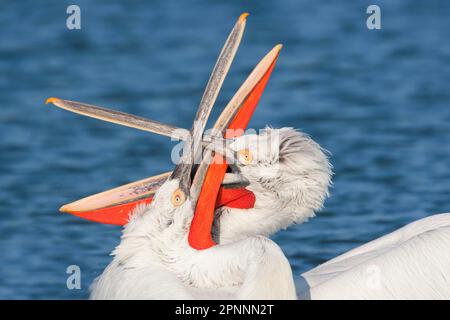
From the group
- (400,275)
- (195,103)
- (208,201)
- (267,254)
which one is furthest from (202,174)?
(195,103)

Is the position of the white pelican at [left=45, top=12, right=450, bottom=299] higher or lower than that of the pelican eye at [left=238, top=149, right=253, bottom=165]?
lower

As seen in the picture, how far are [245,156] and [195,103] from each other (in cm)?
500

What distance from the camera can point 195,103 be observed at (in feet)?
38.4

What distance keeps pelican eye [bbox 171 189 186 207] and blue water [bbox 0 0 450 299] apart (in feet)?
5.43

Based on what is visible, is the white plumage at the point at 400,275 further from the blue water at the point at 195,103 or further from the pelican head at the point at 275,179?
the blue water at the point at 195,103

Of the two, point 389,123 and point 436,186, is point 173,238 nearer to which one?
point 436,186

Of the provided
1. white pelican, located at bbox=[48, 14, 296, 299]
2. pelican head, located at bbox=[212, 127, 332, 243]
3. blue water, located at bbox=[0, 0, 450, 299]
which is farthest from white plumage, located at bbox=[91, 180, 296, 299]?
blue water, located at bbox=[0, 0, 450, 299]

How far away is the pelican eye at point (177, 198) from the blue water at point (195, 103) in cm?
165

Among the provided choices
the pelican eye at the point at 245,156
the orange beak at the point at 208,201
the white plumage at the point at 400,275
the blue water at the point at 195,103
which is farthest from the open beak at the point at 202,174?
the blue water at the point at 195,103

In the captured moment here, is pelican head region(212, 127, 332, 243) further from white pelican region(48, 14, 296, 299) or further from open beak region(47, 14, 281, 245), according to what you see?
white pelican region(48, 14, 296, 299)

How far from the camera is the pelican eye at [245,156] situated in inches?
266

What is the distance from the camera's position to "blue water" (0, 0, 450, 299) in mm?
8898

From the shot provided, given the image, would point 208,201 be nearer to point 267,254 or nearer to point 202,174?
point 202,174

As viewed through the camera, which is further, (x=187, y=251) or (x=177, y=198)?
(x=177, y=198)
